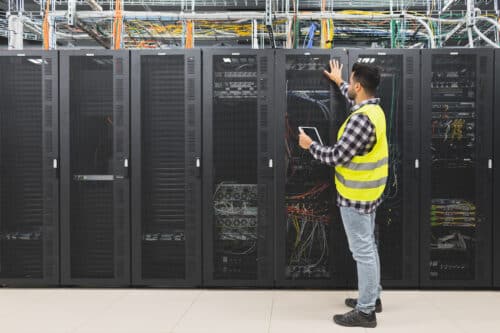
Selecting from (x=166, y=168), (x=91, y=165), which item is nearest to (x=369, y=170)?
(x=166, y=168)

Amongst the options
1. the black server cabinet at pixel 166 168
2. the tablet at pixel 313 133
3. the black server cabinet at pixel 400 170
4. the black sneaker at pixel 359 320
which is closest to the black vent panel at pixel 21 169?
the black server cabinet at pixel 166 168

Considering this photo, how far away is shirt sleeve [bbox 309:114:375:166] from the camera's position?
2.08m

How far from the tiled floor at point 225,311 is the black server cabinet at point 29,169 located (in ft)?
0.72

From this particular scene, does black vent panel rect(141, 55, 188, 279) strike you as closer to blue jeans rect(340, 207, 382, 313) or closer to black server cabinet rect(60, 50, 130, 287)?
black server cabinet rect(60, 50, 130, 287)

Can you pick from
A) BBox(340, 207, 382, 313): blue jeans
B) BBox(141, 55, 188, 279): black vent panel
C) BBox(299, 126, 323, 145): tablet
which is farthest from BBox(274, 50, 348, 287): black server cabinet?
BBox(141, 55, 188, 279): black vent panel

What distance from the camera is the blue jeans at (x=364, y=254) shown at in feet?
6.83

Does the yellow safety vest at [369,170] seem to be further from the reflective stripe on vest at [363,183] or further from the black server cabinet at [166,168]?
the black server cabinet at [166,168]

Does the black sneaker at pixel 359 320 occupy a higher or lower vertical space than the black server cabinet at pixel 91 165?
lower

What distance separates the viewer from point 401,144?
2.72 m

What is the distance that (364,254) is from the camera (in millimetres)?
2109

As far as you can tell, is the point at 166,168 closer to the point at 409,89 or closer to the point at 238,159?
the point at 238,159

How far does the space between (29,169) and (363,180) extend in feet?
7.41

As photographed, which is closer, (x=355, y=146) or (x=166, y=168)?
(x=355, y=146)

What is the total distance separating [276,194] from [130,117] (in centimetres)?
114
